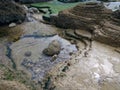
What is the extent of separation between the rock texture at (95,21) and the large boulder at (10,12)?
304 cm

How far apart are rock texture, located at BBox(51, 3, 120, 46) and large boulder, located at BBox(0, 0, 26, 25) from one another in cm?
304

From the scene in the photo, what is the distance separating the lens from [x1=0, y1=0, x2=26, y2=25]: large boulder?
20334mm

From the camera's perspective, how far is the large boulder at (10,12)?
20.3 meters

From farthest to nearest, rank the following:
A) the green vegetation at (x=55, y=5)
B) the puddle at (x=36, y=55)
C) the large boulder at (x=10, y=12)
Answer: the green vegetation at (x=55, y=5), the large boulder at (x=10, y=12), the puddle at (x=36, y=55)

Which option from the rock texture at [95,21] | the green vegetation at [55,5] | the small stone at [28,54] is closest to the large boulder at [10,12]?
the rock texture at [95,21]

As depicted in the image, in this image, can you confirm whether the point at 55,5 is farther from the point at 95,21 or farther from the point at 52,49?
the point at 52,49

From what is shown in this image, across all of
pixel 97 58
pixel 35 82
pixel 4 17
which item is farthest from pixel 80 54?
pixel 4 17

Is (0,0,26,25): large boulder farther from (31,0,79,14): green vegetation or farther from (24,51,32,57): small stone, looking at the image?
(24,51,32,57): small stone

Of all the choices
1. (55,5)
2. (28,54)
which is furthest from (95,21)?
(55,5)

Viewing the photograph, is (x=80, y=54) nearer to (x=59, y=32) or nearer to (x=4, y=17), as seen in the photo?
(x=59, y=32)

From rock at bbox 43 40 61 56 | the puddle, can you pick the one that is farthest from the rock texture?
rock at bbox 43 40 61 56

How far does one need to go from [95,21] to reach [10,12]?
761cm

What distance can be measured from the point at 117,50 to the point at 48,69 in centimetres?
428

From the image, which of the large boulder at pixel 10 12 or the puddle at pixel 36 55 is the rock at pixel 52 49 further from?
the large boulder at pixel 10 12
